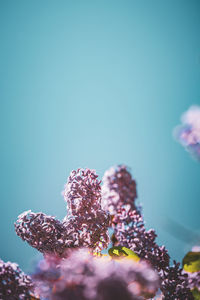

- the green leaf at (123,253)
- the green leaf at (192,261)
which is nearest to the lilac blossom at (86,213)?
the green leaf at (123,253)

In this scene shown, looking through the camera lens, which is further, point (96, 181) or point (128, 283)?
point (96, 181)

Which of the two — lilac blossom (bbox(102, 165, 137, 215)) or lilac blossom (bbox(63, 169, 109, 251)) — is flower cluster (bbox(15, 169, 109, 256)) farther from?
lilac blossom (bbox(102, 165, 137, 215))

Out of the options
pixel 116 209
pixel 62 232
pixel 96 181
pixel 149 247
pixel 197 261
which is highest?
pixel 96 181

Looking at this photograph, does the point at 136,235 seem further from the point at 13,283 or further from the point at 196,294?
the point at 13,283

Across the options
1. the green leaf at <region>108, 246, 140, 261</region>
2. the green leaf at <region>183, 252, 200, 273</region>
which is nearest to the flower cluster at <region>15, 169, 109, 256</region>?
the green leaf at <region>108, 246, 140, 261</region>

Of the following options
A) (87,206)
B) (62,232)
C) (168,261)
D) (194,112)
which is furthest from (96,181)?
(194,112)

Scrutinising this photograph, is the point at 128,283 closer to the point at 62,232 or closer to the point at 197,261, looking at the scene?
A: the point at 197,261
